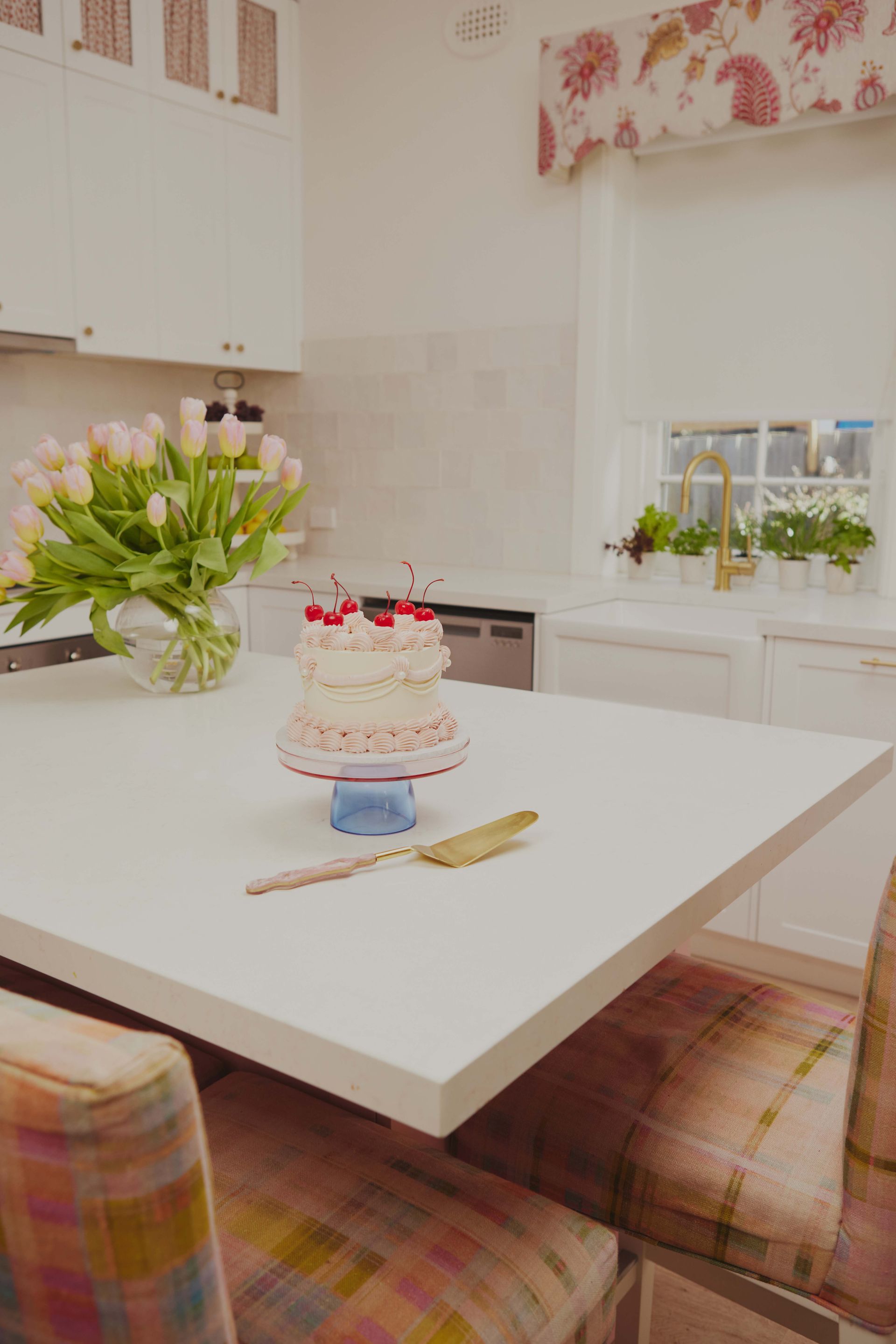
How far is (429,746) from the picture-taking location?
3.70 feet

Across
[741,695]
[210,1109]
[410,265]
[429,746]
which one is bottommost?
[210,1109]

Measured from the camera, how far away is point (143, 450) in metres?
1.67

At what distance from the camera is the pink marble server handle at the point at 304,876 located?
0.99 meters

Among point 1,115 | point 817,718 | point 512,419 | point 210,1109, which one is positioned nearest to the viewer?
point 210,1109

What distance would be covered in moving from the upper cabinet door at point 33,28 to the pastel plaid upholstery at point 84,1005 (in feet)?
8.73

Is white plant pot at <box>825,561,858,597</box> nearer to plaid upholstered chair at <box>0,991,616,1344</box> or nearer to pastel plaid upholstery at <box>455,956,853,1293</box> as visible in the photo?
pastel plaid upholstery at <box>455,956,853,1293</box>

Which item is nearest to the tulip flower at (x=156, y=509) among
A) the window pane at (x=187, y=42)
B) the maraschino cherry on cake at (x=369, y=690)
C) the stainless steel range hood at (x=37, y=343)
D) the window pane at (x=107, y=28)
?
the maraschino cherry on cake at (x=369, y=690)

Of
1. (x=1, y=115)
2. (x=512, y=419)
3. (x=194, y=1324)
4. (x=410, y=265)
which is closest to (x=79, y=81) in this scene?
(x=1, y=115)

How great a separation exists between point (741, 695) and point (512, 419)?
1.40m

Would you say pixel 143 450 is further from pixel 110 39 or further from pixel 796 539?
pixel 110 39

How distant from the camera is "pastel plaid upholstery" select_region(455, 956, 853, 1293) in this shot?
1022 mm

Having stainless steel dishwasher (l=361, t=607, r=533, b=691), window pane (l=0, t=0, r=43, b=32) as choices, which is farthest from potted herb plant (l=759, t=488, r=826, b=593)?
window pane (l=0, t=0, r=43, b=32)

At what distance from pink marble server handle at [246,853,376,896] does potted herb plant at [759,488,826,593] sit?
7.69ft

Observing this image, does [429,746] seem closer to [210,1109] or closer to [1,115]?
[210,1109]
